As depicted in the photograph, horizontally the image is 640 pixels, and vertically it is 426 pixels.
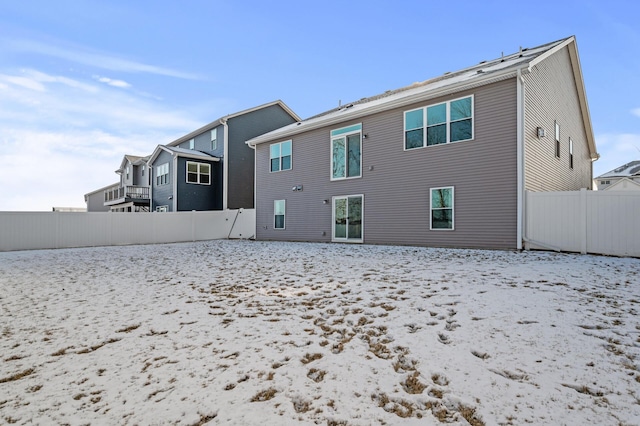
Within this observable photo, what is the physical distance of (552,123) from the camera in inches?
432

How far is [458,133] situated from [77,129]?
17.2 m

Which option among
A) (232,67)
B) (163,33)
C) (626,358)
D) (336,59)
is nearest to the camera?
(626,358)

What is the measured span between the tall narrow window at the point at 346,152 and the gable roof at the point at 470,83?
0.49 m

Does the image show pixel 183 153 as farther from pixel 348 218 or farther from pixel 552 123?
pixel 552 123

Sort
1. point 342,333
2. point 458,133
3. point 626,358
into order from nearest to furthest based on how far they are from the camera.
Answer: point 626,358, point 342,333, point 458,133

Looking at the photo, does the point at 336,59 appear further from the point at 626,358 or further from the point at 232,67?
the point at 626,358

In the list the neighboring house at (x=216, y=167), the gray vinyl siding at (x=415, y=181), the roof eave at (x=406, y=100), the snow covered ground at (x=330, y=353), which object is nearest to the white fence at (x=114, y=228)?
the neighboring house at (x=216, y=167)

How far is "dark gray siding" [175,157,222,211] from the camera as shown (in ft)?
63.0

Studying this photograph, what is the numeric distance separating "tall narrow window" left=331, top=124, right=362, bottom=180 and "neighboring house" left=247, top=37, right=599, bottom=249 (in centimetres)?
4

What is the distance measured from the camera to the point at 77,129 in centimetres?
1562

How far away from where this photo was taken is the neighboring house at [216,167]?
63.1 feet

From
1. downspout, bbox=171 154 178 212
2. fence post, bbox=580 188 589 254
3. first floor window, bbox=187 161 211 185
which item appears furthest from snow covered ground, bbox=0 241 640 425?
first floor window, bbox=187 161 211 185

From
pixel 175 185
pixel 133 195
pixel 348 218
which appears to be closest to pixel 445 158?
pixel 348 218

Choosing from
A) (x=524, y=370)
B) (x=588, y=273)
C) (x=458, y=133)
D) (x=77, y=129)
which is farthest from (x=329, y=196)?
(x=77, y=129)
